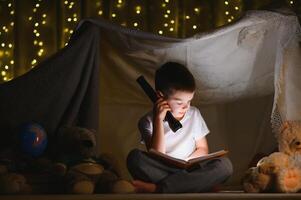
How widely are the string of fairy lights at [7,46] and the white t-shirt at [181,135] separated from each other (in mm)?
796

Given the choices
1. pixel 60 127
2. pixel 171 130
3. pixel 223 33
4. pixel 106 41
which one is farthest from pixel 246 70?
pixel 60 127

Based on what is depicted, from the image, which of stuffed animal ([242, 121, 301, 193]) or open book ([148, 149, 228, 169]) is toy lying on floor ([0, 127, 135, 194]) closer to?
open book ([148, 149, 228, 169])

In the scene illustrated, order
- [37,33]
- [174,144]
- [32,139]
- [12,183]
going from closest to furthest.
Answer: [12,183], [32,139], [174,144], [37,33]

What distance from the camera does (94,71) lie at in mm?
2229

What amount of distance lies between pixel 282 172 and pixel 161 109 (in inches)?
18.7

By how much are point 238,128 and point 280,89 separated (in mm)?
488

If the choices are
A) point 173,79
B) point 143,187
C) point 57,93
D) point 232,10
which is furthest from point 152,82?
point 143,187

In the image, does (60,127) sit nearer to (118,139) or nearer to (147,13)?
(118,139)

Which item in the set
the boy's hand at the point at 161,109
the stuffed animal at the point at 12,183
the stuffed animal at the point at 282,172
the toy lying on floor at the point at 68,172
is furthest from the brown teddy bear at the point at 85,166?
the stuffed animal at the point at 282,172

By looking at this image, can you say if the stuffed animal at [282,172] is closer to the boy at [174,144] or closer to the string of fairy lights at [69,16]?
the boy at [174,144]

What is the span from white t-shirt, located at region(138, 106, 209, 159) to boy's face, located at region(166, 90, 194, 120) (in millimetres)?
87

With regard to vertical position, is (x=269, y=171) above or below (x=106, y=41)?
below

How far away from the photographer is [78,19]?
2.75 m

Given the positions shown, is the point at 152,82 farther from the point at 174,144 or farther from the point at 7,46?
the point at 7,46
